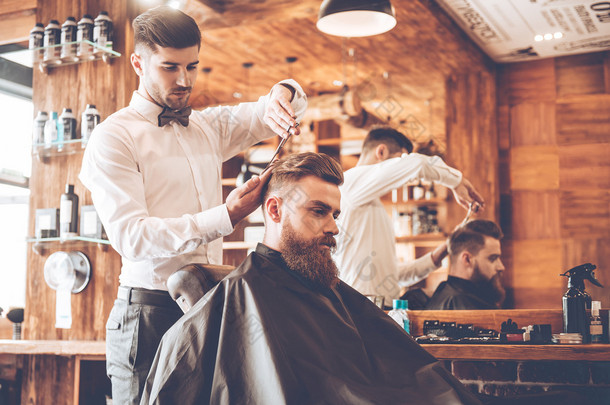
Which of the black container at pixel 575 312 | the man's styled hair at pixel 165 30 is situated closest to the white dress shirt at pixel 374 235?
the black container at pixel 575 312

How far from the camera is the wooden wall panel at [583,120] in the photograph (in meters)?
2.62

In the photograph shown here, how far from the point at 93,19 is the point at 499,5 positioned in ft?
6.80

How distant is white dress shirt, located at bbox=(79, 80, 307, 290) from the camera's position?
5.91 ft

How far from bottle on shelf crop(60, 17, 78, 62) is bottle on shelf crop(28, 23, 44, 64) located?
0.15 metres

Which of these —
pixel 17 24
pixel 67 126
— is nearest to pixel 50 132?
pixel 67 126

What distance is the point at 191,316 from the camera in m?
1.72

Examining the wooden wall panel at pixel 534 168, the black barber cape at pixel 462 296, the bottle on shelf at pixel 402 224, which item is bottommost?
the black barber cape at pixel 462 296

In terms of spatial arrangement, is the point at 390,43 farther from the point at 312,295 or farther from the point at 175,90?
the point at 312,295

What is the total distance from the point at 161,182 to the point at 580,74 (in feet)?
5.96

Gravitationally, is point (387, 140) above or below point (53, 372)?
above

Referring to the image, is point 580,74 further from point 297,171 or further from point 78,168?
point 78,168

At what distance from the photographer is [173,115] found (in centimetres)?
212

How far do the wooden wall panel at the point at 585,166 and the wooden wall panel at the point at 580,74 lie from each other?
0.73 ft

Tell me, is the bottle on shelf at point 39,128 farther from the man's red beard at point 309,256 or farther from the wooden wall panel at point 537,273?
the wooden wall panel at point 537,273
